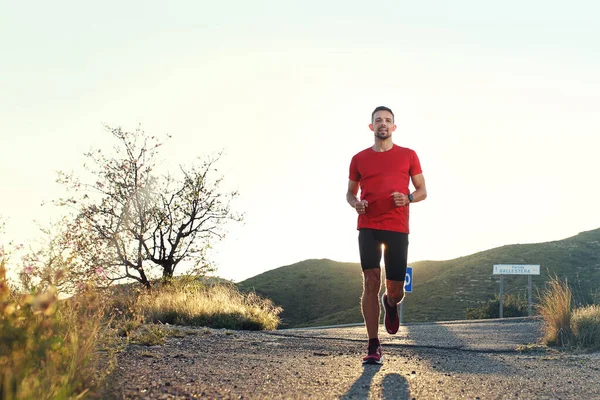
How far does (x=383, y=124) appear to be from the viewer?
6914 mm

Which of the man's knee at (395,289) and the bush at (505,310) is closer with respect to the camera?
the man's knee at (395,289)

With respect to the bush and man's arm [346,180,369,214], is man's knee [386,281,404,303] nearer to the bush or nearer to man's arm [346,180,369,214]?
man's arm [346,180,369,214]

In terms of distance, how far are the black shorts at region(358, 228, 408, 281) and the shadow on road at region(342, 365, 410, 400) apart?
114 cm

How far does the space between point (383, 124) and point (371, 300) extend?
71.2 inches

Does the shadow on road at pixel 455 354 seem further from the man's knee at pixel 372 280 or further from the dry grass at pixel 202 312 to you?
the dry grass at pixel 202 312

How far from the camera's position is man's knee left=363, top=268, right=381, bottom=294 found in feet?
21.8

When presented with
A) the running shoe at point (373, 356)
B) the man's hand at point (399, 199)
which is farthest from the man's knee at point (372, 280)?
the man's hand at point (399, 199)

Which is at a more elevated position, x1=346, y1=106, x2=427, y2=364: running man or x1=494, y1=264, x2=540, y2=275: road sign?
x1=494, y1=264, x2=540, y2=275: road sign

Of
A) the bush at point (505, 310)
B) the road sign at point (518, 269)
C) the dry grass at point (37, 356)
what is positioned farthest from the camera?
the bush at point (505, 310)

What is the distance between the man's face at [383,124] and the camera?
6926 millimetres

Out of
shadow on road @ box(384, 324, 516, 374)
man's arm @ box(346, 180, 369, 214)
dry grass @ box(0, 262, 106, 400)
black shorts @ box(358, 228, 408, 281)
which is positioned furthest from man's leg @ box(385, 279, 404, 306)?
dry grass @ box(0, 262, 106, 400)

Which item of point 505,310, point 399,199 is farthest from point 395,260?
point 505,310

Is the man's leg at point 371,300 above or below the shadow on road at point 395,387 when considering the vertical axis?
above

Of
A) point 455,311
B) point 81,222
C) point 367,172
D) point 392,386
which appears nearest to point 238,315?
point 81,222
